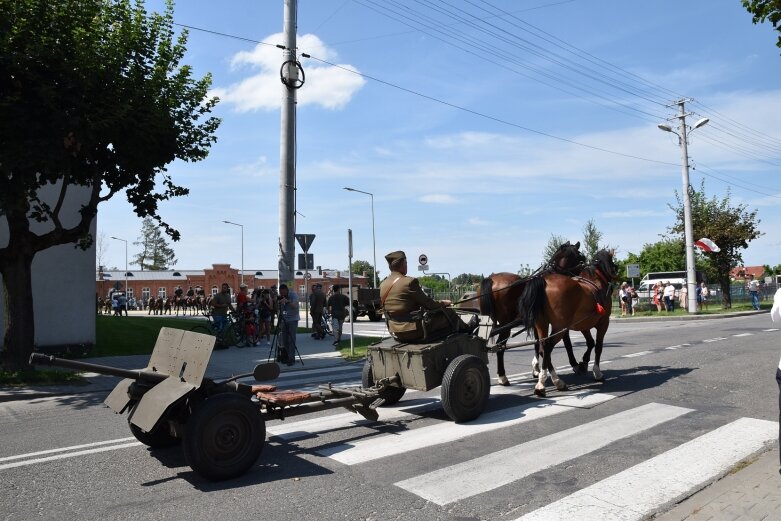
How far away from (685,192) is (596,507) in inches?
1145

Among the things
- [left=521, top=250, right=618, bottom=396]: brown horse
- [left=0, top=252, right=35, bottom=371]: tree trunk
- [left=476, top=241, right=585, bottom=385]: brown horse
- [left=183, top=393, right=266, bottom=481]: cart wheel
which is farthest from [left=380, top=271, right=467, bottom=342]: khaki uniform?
[left=0, top=252, right=35, bottom=371]: tree trunk

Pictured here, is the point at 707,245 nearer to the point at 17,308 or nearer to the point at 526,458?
the point at 526,458

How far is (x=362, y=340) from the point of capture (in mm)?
18156

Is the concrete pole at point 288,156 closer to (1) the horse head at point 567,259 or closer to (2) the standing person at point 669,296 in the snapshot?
(1) the horse head at point 567,259

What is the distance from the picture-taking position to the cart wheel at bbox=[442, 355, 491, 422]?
6301 mm

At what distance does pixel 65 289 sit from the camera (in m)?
14.7

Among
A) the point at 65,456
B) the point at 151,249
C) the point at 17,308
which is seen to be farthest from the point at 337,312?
the point at 151,249

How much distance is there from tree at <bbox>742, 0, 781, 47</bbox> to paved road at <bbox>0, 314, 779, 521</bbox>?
4.57 metres

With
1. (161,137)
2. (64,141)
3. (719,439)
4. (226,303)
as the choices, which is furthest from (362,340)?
(719,439)

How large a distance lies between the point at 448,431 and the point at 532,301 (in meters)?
2.75

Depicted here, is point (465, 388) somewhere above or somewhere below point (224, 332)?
below

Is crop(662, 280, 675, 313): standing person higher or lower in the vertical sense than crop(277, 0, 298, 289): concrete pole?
lower

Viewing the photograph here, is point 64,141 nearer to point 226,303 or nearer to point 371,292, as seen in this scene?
point 226,303

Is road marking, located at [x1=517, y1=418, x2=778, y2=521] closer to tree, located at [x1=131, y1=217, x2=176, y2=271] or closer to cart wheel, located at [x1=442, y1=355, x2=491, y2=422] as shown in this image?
cart wheel, located at [x1=442, y1=355, x2=491, y2=422]
